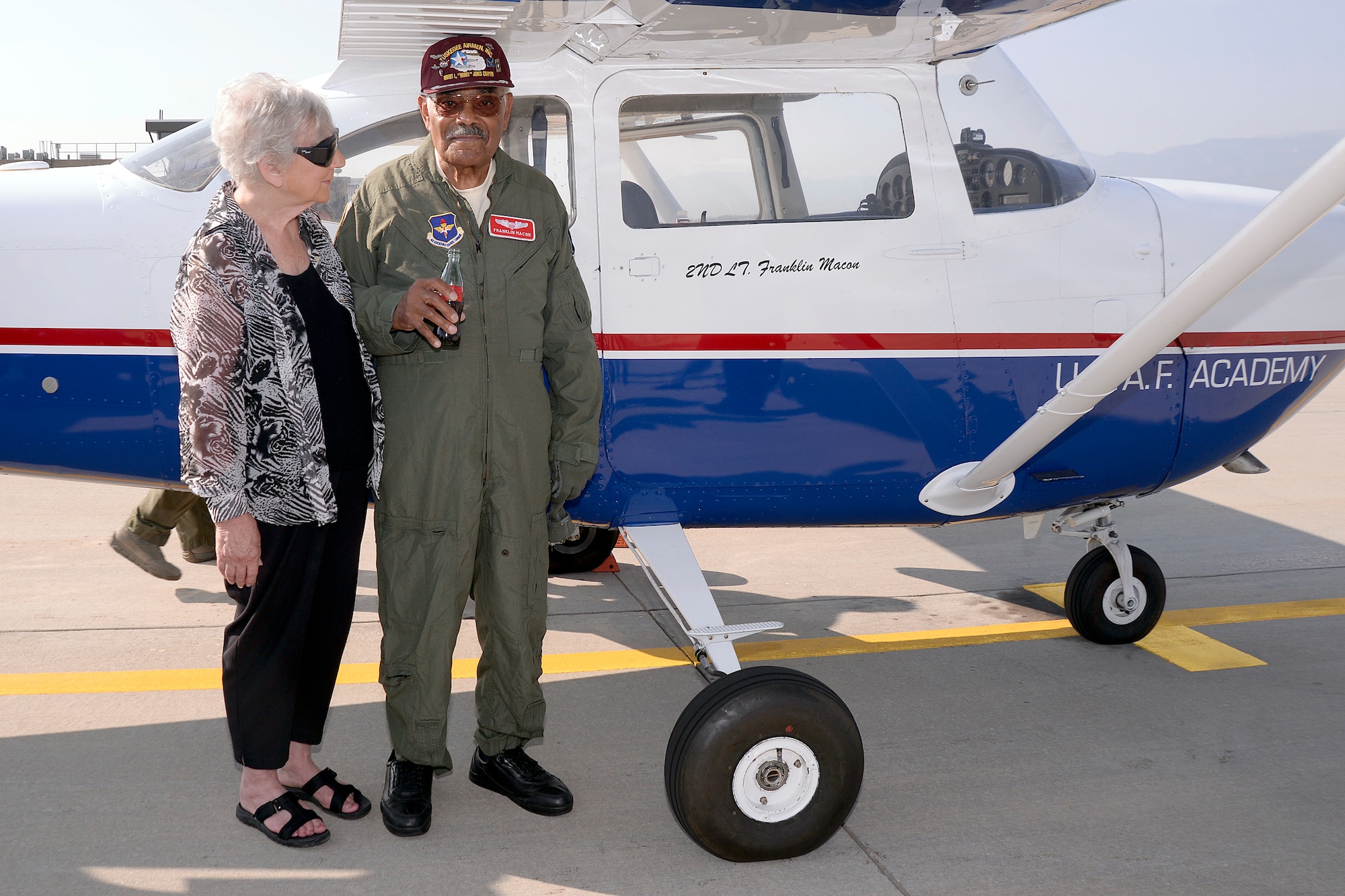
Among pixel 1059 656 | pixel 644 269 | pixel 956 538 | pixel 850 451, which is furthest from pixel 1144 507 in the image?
pixel 644 269

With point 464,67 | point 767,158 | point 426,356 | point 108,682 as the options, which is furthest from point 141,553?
point 767,158

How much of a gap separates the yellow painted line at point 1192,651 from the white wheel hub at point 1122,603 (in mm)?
158

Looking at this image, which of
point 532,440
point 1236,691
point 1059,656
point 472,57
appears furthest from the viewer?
point 1059,656

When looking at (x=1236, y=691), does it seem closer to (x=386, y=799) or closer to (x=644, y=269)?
(x=644, y=269)

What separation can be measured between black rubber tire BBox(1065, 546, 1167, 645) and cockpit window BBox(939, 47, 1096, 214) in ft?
5.52

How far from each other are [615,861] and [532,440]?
44.2 inches

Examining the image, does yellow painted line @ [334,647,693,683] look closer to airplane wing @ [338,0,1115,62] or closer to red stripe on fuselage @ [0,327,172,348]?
red stripe on fuselage @ [0,327,172,348]

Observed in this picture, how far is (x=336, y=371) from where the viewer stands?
8.24ft

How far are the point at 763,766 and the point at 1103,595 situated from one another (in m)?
2.14

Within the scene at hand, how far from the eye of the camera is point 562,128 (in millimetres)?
2871

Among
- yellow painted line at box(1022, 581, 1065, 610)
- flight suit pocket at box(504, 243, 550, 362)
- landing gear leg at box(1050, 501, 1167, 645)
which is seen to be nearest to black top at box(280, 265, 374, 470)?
flight suit pocket at box(504, 243, 550, 362)

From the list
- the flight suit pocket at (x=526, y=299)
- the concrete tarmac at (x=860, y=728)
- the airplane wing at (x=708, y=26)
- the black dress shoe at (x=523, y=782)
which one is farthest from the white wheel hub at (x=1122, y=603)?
the flight suit pocket at (x=526, y=299)

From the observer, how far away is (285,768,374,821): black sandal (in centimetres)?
286

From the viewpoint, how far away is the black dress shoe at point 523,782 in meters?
2.88
